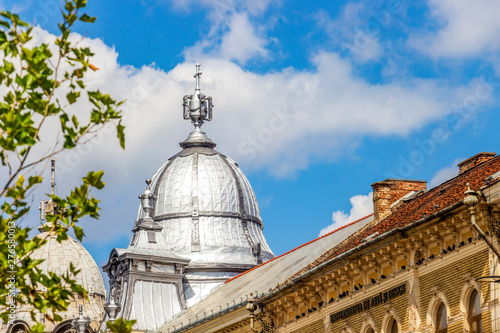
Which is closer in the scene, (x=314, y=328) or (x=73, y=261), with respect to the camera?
(x=314, y=328)

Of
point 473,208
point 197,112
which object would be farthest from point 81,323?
point 473,208

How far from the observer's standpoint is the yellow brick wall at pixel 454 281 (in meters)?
32.6

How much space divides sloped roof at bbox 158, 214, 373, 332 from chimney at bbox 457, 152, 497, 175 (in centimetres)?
870

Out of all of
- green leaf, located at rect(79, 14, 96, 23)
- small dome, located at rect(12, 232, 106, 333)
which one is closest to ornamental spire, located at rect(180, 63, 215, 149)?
small dome, located at rect(12, 232, 106, 333)

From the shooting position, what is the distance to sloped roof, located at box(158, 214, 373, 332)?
5488 cm

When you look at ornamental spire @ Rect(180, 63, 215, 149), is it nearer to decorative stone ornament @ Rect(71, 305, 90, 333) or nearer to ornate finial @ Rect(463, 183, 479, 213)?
decorative stone ornament @ Rect(71, 305, 90, 333)

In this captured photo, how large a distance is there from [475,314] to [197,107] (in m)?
55.4

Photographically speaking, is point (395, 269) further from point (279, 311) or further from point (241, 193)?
point (241, 193)

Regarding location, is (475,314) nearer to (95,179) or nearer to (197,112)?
(95,179)

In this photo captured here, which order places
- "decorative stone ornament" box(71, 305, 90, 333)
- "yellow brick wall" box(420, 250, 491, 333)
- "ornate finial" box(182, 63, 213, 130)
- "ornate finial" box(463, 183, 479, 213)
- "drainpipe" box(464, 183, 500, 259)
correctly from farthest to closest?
"ornate finial" box(182, 63, 213, 130)
"decorative stone ornament" box(71, 305, 90, 333)
"yellow brick wall" box(420, 250, 491, 333)
"ornate finial" box(463, 183, 479, 213)
"drainpipe" box(464, 183, 500, 259)

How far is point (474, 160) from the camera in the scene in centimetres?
4262

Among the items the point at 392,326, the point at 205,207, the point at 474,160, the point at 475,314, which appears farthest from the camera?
the point at 205,207

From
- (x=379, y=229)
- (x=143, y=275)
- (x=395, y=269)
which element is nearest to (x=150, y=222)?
(x=143, y=275)

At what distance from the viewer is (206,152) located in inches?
3346
